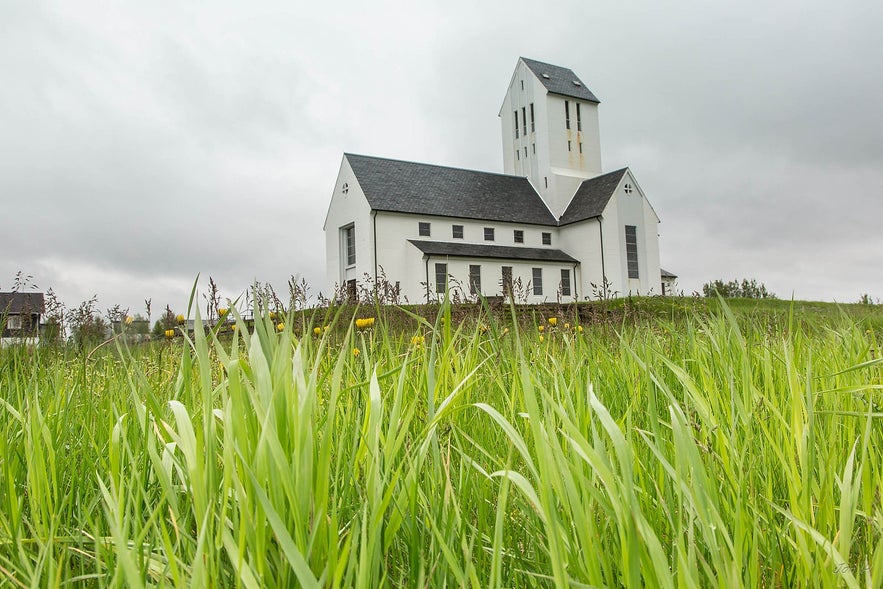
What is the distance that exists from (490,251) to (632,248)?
8.14 meters

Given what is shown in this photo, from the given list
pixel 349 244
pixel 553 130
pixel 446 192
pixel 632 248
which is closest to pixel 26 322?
pixel 349 244

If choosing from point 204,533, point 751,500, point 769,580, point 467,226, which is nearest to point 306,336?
point 204,533

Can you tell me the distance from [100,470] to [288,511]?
100cm

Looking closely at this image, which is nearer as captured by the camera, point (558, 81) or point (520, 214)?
point (520, 214)

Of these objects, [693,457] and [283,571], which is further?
[693,457]

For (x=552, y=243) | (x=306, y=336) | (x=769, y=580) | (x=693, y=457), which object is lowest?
(x=769, y=580)

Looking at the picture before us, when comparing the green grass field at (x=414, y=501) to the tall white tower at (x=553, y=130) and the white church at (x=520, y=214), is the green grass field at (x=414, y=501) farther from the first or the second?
the tall white tower at (x=553, y=130)

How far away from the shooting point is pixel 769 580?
3.79 feet

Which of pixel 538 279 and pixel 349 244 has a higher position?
pixel 349 244

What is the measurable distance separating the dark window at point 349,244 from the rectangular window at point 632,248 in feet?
48.3

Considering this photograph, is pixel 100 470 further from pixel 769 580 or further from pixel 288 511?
pixel 769 580

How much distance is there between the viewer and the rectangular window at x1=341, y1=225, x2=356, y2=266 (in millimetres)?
32781

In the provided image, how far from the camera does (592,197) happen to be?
116ft

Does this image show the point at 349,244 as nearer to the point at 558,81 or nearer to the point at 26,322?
the point at 558,81
